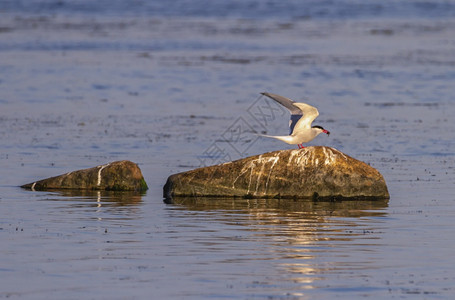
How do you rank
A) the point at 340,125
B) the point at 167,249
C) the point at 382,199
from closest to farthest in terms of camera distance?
the point at 167,249, the point at 382,199, the point at 340,125

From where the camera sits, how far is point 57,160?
59.2ft

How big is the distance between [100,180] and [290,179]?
290 cm

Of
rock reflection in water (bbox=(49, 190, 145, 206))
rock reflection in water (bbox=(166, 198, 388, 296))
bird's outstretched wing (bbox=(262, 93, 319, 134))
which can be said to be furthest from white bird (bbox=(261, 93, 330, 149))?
rock reflection in water (bbox=(49, 190, 145, 206))

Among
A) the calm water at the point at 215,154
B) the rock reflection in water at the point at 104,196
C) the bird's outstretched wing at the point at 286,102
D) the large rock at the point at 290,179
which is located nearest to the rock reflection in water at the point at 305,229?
the calm water at the point at 215,154

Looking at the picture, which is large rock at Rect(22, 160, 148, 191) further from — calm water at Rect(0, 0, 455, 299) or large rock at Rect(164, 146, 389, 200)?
large rock at Rect(164, 146, 389, 200)

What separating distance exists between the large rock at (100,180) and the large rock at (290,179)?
70cm

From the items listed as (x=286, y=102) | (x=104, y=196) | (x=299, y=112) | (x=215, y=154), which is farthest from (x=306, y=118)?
(x=215, y=154)

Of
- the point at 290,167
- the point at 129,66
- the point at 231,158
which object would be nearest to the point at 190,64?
the point at 129,66

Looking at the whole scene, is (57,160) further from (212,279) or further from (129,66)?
(129,66)

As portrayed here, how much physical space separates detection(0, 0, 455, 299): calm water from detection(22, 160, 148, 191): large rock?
1.27 ft

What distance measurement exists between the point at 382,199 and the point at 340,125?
8.16 m

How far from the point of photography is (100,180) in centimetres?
1540

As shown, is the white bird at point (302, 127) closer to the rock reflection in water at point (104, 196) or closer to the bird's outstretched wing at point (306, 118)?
the bird's outstretched wing at point (306, 118)

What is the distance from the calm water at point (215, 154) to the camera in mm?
9930
